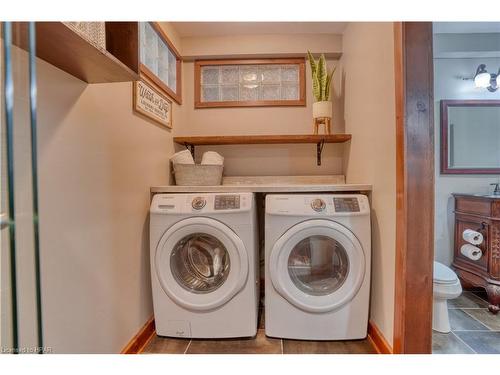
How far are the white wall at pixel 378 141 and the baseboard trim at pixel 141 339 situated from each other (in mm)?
1360

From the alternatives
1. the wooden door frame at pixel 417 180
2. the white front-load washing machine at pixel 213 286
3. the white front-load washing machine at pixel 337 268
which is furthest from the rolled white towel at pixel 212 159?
the wooden door frame at pixel 417 180

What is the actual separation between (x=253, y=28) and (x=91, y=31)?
1.59 meters

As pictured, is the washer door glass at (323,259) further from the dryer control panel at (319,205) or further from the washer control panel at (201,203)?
the washer control panel at (201,203)

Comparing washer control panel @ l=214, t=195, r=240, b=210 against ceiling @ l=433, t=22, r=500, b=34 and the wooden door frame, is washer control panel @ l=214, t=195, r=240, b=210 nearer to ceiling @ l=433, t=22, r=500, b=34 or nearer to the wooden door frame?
the wooden door frame

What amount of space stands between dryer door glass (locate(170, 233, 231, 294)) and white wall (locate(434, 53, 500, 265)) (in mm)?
2029

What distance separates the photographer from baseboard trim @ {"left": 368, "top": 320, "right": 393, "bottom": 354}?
1.37 m

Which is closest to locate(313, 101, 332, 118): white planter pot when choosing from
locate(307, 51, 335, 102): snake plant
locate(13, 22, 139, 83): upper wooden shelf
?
locate(307, 51, 335, 102): snake plant

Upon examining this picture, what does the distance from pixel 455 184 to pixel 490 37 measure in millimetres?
1366

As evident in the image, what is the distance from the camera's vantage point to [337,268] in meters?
1.61
